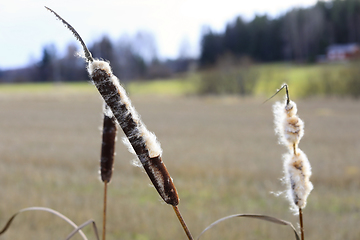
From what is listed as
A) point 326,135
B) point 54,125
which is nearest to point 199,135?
point 326,135

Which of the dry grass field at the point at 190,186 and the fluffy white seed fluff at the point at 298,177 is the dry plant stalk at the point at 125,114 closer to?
the fluffy white seed fluff at the point at 298,177

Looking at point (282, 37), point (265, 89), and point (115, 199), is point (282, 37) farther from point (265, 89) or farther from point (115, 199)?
point (115, 199)

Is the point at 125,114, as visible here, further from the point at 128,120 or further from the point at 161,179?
the point at 161,179

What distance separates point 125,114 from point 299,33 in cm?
6395

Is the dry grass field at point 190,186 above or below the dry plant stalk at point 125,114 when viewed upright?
below

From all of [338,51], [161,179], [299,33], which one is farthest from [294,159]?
[338,51]

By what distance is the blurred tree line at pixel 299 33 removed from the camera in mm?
59094

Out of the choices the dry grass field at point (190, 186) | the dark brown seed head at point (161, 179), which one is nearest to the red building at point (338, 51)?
the dry grass field at point (190, 186)

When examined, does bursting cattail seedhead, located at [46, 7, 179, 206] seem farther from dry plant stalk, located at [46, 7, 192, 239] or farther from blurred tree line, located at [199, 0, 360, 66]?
blurred tree line, located at [199, 0, 360, 66]

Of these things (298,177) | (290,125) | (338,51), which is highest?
(290,125)

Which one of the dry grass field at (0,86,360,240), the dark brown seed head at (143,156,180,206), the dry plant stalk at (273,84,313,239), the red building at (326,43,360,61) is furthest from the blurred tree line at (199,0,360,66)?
the dark brown seed head at (143,156,180,206)

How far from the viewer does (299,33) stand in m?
58.9

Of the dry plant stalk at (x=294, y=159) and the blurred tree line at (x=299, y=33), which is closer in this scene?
the dry plant stalk at (x=294, y=159)

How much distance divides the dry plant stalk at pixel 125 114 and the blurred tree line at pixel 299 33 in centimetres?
5861
